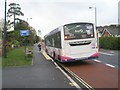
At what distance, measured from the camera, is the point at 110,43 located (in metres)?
32.2

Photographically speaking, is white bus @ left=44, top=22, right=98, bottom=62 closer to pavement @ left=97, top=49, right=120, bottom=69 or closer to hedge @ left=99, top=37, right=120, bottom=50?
pavement @ left=97, top=49, right=120, bottom=69

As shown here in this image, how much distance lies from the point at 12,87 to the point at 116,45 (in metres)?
26.1

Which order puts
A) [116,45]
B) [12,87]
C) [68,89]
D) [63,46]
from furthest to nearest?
[116,45] → [63,46] → [12,87] → [68,89]

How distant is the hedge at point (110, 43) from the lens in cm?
2973

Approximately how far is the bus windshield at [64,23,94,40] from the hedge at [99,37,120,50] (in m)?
18.7

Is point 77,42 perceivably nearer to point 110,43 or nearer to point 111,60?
point 111,60

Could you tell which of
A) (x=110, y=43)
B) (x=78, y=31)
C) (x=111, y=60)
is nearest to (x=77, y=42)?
(x=78, y=31)

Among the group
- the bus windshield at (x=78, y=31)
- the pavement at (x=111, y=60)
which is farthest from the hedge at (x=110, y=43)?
the bus windshield at (x=78, y=31)

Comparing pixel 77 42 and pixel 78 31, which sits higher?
pixel 78 31

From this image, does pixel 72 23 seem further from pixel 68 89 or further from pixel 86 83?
pixel 68 89

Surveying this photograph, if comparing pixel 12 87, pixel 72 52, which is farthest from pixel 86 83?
pixel 72 52

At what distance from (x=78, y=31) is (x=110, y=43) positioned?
21.8 metres

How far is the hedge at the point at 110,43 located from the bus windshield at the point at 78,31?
1866 centimetres

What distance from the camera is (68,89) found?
246 inches
